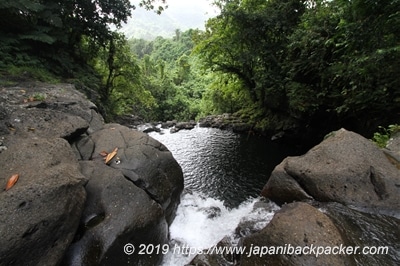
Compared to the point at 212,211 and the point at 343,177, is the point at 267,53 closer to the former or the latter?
the point at 212,211

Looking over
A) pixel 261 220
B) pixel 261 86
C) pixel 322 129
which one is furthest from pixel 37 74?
pixel 322 129

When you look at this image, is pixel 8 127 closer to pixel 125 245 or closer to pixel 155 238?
pixel 125 245

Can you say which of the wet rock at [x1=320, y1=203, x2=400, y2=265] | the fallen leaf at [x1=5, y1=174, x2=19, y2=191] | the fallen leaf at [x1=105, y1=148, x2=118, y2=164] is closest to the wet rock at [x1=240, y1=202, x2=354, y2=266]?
the wet rock at [x1=320, y1=203, x2=400, y2=265]

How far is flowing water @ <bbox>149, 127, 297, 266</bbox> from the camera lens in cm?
609

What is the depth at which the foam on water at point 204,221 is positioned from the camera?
5.50m

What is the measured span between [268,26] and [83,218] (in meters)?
15.1

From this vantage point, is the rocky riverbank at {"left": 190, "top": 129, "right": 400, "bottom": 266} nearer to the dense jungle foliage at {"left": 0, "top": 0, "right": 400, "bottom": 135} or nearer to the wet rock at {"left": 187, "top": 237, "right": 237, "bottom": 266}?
the wet rock at {"left": 187, "top": 237, "right": 237, "bottom": 266}

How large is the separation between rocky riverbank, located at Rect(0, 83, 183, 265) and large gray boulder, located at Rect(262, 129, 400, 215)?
3208 mm

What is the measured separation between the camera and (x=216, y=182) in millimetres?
10086

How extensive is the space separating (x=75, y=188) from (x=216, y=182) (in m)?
6.62

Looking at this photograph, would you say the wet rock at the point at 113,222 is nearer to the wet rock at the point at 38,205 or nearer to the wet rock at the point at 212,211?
the wet rock at the point at 38,205

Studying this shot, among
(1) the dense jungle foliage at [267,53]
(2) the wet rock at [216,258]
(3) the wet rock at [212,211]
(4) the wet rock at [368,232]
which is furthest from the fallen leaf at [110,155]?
(1) the dense jungle foliage at [267,53]

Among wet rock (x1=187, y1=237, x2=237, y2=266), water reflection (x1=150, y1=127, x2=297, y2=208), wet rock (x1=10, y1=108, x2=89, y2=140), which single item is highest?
wet rock (x1=10, y1=108, x2=89, y2=140)

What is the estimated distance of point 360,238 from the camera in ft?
13.2
